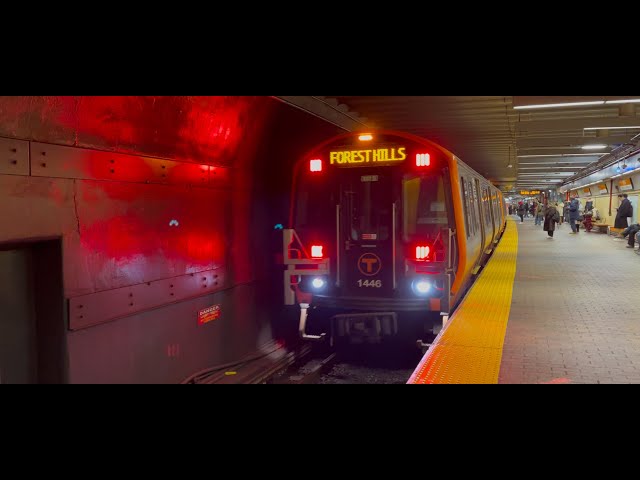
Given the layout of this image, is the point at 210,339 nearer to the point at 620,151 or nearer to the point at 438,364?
the point at 438,364

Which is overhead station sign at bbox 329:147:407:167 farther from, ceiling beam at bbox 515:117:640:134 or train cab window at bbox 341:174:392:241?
ceiling beam at bbox 515:117:640:134

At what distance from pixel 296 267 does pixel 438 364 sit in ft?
8.24

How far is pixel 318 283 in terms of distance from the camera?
6918 mm

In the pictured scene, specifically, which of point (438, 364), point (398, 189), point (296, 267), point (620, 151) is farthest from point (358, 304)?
A: point (620, 151)

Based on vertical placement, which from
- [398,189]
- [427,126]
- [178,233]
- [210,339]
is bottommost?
[210,339]

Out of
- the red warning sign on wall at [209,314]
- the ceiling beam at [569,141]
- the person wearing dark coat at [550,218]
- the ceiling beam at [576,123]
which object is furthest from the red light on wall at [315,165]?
the person wearing dark coat at [550,218]

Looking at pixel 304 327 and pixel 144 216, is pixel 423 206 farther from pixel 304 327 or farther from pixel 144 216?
pixel 144 216

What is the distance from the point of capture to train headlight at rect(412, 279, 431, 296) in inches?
254

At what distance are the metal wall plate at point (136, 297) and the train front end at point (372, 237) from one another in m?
1.07

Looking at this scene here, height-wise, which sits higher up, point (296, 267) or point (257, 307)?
point (296, 267)
